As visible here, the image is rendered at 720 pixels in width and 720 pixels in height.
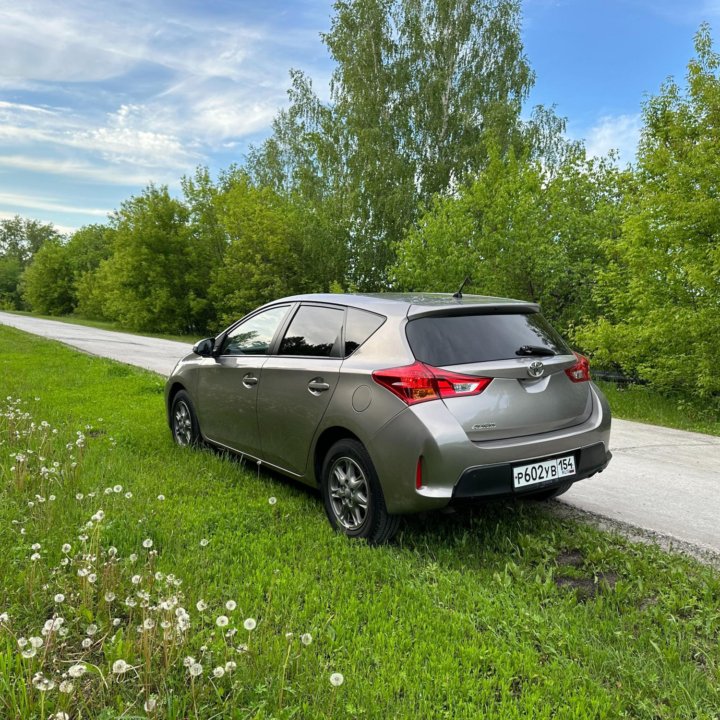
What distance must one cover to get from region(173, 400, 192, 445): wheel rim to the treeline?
22.9 ft

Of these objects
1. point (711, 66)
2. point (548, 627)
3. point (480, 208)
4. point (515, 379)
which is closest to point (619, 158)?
point (480, 208)

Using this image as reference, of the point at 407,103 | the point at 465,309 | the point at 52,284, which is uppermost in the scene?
the point at 407,103

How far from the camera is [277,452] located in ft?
14.7

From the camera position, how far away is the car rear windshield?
11.6 feet

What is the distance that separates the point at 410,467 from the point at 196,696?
154cm

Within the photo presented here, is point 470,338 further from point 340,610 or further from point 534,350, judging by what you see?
point 340,610

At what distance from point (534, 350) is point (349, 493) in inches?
58.4

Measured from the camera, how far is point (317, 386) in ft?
13.2

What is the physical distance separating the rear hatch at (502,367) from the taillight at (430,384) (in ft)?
0.09

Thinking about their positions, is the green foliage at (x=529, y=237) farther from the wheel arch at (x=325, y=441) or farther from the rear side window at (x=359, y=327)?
the wheel arch at (x=325, y=441)

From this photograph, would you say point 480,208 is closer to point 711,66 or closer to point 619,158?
point 619,158

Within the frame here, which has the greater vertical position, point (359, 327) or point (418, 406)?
point (359, 327)

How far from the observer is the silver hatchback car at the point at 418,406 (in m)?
3.31

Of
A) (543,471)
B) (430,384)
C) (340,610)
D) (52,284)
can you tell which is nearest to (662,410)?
(543,471)
